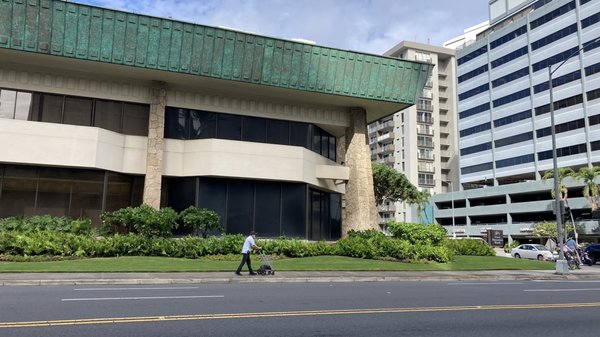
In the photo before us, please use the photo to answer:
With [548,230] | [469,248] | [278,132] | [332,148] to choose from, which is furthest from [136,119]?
[548,230]

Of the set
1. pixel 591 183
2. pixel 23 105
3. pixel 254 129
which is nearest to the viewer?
pixel 23 105

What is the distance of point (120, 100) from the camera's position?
25531mm

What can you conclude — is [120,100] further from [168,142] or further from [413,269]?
[413,269]

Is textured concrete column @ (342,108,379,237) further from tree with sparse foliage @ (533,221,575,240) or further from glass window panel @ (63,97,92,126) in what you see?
tree with sparse foliage @ (533,221,575,240)

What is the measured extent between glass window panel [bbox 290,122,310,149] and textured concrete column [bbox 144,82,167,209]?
7465 mm

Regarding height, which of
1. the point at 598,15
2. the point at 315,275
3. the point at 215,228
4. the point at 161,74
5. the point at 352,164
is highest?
the point at 598,15

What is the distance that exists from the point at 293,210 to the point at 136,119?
32.3 ft

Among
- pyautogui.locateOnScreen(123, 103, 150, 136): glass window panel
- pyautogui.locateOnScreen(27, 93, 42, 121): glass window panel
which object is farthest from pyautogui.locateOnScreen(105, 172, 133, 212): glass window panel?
pyautogui.locateOnScreen(27, 93, 42, 121): glass window panel

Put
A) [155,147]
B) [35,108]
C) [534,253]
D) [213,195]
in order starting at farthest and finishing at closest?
[534,253] < [213,195] < [155,147] < [35,108]

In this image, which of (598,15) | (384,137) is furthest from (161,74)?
(384,137)

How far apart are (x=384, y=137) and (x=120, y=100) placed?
78.2 metres

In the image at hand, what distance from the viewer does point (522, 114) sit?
251ft

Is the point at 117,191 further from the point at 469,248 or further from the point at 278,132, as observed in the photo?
the point at 469,248

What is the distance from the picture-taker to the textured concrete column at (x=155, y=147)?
24578 mm
